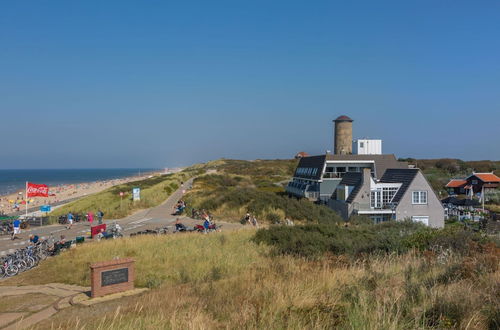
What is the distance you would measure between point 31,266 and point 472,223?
112 ft

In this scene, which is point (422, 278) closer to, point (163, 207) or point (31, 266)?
point (31, 266)

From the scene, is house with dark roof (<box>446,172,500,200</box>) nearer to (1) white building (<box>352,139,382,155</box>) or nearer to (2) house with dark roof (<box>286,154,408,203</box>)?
(1) white building (<box>352,139,382,155</box>)

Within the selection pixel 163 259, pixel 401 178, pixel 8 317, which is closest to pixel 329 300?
pixel 8 317

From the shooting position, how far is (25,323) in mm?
9055

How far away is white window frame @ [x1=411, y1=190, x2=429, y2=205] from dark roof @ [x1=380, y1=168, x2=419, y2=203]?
3.08 ft

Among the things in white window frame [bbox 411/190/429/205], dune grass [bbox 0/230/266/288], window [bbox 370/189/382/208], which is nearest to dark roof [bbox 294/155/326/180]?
window [bbox 370/189/382/208]

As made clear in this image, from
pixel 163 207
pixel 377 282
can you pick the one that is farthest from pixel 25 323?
pixel 163 207

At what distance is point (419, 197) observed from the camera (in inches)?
1288

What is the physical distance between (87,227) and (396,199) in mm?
26152

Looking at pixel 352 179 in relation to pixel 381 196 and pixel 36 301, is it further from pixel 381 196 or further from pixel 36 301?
pixel 36 301

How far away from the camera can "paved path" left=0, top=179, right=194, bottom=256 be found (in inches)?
1000

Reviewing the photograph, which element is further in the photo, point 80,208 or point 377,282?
point 80,208

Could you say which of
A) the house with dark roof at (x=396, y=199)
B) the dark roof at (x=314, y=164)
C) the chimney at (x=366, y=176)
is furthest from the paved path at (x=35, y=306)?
the dark roof at (x=314, y=164)

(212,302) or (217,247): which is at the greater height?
(212,302)
